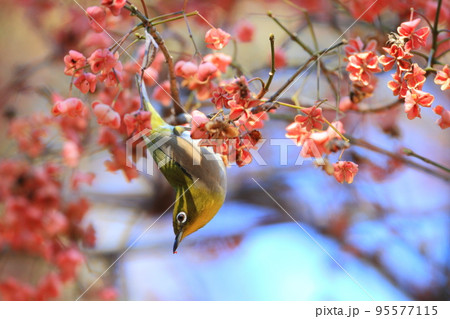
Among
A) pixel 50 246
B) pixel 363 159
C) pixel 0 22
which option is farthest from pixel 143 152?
pixel 0 22

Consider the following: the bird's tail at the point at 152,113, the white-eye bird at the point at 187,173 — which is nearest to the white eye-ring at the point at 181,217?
the white-eye bird at the point at 187,173

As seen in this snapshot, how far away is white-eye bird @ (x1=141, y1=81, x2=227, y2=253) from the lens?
740 mm

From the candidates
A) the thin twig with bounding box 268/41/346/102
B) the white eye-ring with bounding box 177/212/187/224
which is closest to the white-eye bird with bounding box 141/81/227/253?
the white eye-ring with bounding box 177/212/187/224

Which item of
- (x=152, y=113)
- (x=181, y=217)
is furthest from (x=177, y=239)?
(x=152, y=113)

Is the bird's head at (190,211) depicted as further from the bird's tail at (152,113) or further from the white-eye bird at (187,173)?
the bird's tail at (152,113)

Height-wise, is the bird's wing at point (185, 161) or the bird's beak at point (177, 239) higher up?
the bird's wing at point (185, 161)

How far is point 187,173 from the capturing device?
76 cm

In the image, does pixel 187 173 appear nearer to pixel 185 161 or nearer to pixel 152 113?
pixel 185 161

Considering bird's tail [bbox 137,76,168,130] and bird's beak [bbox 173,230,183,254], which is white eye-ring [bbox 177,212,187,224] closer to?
bird's beak [bbox 173,230,183,254]

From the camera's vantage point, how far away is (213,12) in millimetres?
1629

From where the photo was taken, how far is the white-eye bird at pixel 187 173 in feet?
2.43

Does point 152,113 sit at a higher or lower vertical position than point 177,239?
higher

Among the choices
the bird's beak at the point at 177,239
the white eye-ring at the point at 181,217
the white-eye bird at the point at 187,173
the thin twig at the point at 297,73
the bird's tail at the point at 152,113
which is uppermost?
the thin twig at the point at 297,73

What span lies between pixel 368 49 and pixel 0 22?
5.22 ft
